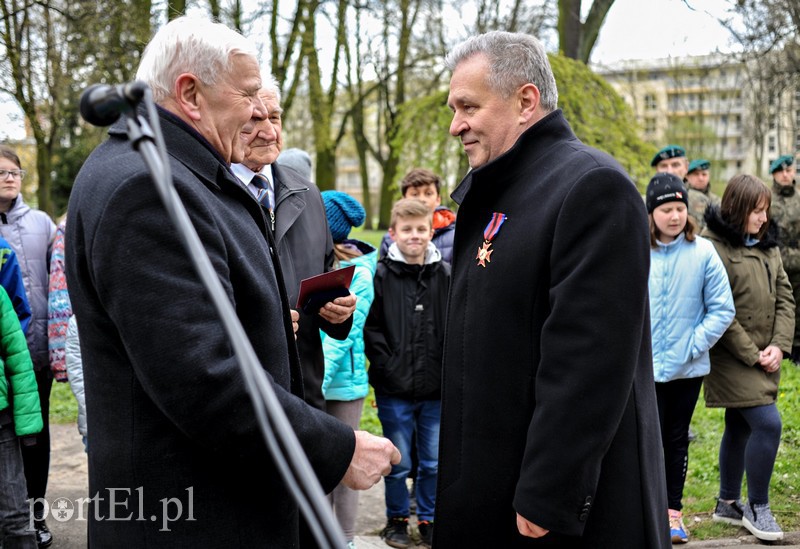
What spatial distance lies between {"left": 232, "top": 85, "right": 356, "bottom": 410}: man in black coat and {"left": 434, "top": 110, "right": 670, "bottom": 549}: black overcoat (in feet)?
3.52

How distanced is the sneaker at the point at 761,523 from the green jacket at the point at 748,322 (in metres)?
0.61

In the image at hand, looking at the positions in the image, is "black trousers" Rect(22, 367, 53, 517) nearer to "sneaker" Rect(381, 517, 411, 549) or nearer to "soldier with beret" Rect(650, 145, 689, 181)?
"sneaker" Rect(381, 517, 411, 549)

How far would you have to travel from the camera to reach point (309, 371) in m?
3.65

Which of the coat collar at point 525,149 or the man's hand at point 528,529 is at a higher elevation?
the coat collar at point 525,149

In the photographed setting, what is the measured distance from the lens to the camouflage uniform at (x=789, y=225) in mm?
Result: 7934

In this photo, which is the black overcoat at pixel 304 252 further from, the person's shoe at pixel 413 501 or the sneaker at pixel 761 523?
the sneaker at pixel 761 523

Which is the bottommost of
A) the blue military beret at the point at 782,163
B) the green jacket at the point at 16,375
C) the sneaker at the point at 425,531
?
the sneaker at the point at 425,531

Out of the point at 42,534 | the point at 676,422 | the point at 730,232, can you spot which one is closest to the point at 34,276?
the point at 42,534

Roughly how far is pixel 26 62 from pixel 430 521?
9.20 m

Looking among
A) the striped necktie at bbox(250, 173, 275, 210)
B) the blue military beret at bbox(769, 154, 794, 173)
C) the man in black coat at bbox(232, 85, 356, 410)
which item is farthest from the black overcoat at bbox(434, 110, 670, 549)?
the blue military beret at bbox(769, 154, 794, 173)

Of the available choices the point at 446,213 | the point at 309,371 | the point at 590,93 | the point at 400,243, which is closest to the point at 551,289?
the point at 309,371

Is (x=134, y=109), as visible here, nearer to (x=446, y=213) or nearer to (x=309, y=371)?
(x=309, y=371)

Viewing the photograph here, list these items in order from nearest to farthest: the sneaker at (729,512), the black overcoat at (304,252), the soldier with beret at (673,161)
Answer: the black overcoat at (304,252) → the sneaker at (729,512) → the soldier with beret at (673,161)

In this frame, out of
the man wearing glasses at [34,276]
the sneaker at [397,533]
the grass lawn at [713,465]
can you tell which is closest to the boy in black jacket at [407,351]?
the sneaker at [397,533]
